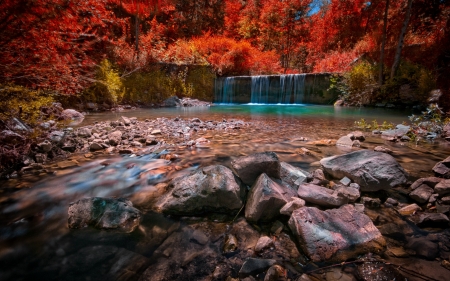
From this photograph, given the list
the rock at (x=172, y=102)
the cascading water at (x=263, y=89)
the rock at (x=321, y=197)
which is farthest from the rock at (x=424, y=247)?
the cascading water at (x=263, y=89)

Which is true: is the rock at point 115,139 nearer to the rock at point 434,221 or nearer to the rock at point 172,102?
the rock at point 434,221

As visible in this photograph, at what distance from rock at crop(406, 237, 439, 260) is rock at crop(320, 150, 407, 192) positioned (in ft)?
2.25

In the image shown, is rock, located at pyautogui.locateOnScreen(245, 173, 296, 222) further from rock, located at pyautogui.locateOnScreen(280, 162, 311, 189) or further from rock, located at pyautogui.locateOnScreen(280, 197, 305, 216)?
rock, located at pyautogui.locateOnScreen(280, 162, 311, 189)

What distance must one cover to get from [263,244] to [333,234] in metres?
0.49

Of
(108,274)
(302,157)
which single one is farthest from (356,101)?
(108,274)

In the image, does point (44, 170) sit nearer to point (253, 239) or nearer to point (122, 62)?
point (253, 239)

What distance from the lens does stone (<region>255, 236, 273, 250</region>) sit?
1551 mm

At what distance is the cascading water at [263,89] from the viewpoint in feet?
45.6

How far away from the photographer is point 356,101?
1218 cm

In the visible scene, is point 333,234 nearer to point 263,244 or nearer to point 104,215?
point 263,244

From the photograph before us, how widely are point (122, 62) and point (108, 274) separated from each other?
14.4m

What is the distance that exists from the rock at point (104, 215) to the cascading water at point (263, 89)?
13.5 m

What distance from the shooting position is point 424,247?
148 cm

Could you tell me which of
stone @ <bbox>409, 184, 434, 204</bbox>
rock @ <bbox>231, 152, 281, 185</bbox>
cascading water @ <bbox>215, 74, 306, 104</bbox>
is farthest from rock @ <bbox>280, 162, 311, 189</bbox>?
cascading water @ <bbox>215, 74, 306, 104</bbox>
